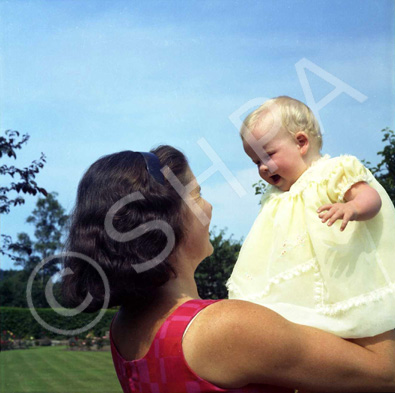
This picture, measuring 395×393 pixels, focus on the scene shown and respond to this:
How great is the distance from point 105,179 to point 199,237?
37 centimetres

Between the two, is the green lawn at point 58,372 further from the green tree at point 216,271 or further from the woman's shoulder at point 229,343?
the woman's shoulder at point 229,343

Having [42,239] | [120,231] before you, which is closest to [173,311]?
[120,231]

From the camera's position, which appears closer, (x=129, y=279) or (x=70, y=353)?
(x=129, y=279)

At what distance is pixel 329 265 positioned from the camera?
2.14 metres

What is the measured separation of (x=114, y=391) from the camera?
9.21 metres

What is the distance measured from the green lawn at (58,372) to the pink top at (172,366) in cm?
808

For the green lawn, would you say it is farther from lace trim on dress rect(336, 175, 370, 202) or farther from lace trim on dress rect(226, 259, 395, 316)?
lace trim on dress rect(336, 175, 370, 202)

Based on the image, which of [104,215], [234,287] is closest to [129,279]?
[104,215]

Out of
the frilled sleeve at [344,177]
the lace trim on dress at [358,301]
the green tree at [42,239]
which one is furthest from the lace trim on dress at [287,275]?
the green tree at [42,239]

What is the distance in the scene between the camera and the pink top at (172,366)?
5.12ft

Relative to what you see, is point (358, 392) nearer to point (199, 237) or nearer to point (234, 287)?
point (199, 237)

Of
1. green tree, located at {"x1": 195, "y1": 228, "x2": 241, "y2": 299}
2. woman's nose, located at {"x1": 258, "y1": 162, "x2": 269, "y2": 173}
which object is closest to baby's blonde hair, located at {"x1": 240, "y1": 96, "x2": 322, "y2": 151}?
woman's nose, located at {"x1": 258, "y1": 162, "x2": 269, "y2": 173}

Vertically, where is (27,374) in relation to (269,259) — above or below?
below

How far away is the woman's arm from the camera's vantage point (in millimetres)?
1529
